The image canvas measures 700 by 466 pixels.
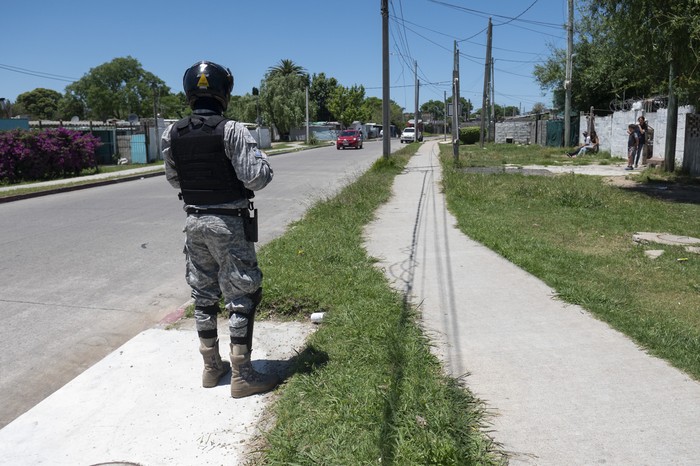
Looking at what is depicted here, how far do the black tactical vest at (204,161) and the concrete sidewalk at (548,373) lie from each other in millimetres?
1799

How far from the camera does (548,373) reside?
3750 millimetres

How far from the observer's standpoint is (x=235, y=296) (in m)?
3.58

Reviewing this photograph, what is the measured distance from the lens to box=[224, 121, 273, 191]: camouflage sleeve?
3430mm

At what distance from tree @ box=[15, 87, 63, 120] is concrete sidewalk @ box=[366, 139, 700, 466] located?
115 m

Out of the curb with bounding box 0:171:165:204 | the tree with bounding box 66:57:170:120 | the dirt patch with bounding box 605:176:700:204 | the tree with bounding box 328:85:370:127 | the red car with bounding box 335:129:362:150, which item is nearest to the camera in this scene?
the dirt patch with bounding box 605:176:700:204

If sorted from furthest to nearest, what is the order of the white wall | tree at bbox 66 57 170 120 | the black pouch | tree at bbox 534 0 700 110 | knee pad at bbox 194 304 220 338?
tree at bbox 66 57 170 120 < the white wall < tree at bbox 534 0 700 110 < knee pad at bbox 194 304 220 338 < the black pouch

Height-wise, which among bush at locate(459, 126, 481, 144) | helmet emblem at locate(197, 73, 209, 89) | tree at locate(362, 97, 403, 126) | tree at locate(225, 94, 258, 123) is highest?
tree at locate(362, 97, 403, 126)

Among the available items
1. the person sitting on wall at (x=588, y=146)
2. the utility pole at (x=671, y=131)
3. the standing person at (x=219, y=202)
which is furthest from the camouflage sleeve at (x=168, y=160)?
the person sitting on wall at (x=588, y=146)

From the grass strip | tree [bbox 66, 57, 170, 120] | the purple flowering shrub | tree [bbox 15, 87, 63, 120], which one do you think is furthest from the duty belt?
tree [bbox 15, 87, 63, 120]

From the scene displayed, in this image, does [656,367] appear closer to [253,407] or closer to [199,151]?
[253,407]

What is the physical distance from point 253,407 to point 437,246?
4607 millimetres

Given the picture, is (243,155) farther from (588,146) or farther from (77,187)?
(588,146)

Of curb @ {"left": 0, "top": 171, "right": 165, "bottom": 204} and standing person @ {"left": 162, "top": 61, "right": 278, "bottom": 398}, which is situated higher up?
standing person @ {"left": 162, "top": 61, "right": 278, "bottom": 398}

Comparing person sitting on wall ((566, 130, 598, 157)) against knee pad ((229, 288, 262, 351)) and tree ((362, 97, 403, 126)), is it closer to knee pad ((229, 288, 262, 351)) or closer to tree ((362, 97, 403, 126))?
knee pad ((229, 288, 262, 351))
